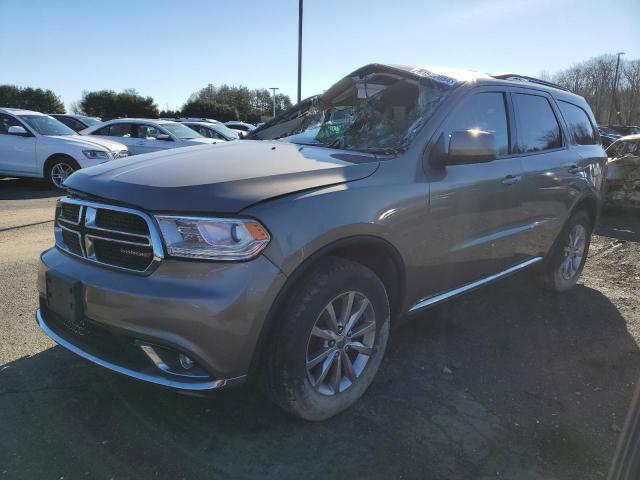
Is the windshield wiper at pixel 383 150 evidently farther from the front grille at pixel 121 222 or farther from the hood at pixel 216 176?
the front grille at pixel 121 222

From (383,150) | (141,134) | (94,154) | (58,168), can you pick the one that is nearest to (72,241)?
(383,150)

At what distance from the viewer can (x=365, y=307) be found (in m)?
2.74

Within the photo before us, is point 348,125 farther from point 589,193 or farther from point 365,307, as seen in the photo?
Answer: point 589,193

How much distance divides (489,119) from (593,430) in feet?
6.86

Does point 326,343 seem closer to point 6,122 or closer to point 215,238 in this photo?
point 215,238

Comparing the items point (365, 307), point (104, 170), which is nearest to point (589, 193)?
point (365, 307)

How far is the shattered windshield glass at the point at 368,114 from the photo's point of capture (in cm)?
317

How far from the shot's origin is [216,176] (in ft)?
7.99

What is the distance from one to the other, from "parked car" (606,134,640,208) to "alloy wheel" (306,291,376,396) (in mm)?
7593

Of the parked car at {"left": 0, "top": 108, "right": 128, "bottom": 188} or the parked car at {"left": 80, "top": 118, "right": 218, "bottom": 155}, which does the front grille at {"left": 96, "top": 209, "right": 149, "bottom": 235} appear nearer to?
the parked car at {"left": 0, "top": 108, "right": 128, "bottom": 188}

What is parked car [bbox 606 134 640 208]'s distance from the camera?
8.44 meters

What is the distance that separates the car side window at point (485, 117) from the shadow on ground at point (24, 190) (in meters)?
9.39

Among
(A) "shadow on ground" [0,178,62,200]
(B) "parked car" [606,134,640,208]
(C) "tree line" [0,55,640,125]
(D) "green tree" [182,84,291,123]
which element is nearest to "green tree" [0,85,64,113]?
(C) "tree line" [0,55,640,125]

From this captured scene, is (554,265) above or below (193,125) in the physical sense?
below
